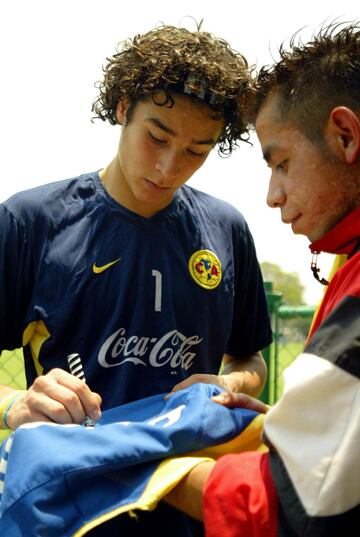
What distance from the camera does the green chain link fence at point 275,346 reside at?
4.18 m

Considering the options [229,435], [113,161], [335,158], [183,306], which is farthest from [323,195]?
[113,161]

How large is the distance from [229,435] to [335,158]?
2.20 ft

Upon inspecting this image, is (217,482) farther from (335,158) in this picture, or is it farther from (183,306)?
(183,306)

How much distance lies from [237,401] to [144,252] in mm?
608

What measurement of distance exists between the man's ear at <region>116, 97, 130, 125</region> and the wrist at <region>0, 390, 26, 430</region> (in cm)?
97

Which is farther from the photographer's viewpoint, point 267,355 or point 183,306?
point 267,355

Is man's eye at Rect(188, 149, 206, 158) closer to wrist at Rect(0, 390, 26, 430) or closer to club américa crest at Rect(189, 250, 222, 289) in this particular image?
club américa crest at Rect(189, 250, 222, 289)

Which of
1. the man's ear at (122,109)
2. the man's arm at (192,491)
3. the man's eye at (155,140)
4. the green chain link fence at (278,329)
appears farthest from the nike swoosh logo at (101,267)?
the green chain link fence at (278,329)

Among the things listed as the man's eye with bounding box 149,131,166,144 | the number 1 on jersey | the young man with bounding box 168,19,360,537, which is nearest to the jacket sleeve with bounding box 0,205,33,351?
the number 1 on jersey

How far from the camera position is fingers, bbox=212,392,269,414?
1.82m

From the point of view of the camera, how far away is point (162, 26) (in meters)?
→ 2.67

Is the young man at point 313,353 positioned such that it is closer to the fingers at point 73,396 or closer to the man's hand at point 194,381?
the man's hand at point 194,381

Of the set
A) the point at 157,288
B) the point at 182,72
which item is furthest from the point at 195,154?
the point at 157,288

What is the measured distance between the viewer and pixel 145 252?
2262mm
